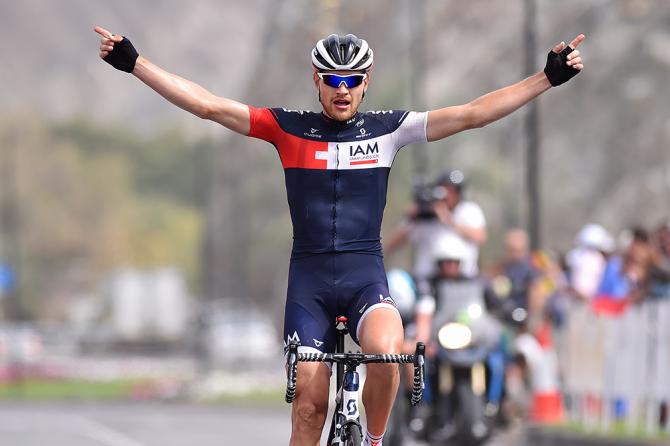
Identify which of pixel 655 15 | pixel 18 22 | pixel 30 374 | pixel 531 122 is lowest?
pixel 30 374

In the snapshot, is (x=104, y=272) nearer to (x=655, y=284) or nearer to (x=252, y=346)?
(x=252, y=346)

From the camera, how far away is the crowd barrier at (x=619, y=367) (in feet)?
56.6

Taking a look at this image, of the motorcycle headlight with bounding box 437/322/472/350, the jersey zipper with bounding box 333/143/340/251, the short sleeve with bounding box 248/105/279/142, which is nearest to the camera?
the jersey zipper with bounding box 333/143/340/251

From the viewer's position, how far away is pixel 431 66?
328 ft

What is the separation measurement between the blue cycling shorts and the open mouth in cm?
78

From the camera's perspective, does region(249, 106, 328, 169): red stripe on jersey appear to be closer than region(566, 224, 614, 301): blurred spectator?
Yes

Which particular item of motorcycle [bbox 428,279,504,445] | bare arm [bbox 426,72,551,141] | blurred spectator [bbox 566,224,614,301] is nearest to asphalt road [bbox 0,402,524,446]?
motorcycle [bbox 428,279,504,445]

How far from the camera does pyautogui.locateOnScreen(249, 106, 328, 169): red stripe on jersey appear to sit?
9.67 metres

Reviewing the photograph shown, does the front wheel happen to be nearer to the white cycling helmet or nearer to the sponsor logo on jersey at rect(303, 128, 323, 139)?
the sponsor logo on jersey at rect(303, 128, 323, 139)

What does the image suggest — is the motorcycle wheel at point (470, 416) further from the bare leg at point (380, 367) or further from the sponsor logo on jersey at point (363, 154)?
the sponsor logo on jersey at point (363, 154)

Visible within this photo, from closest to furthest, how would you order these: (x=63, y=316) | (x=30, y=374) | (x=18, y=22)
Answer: (x=30, y=374) < (x=63, y=316) < (x=18, y=22)

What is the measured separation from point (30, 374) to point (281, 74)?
68366mm

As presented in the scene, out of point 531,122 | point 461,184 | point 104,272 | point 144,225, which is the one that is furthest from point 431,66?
point 461,184

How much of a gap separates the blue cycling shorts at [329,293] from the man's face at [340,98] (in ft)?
2.48
